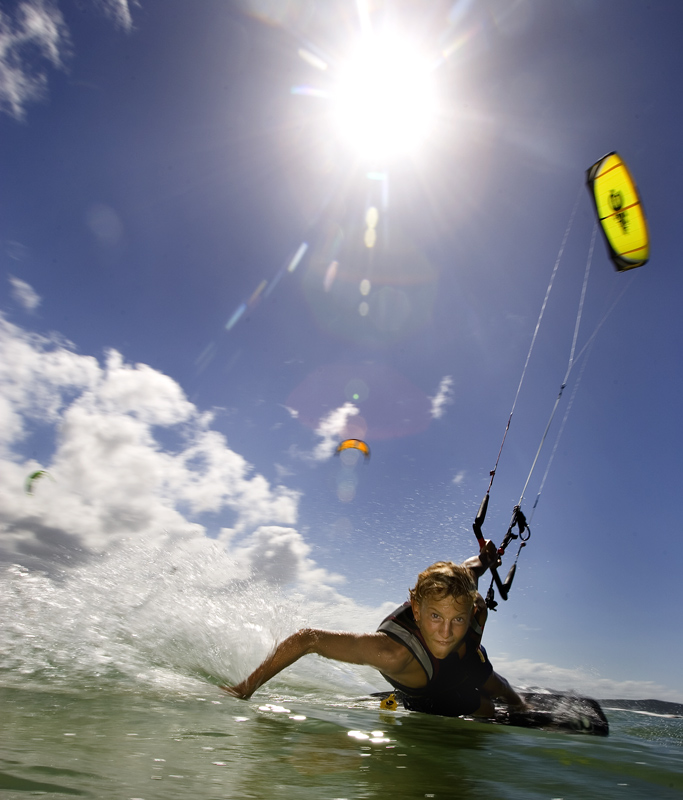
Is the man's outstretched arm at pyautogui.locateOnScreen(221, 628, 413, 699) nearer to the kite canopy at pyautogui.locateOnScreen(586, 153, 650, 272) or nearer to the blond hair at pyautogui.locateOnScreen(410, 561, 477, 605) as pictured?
the blond hair at pyautogui.locateOnScreen(410, 561, 477, 605)

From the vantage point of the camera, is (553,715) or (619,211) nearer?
(553,715)

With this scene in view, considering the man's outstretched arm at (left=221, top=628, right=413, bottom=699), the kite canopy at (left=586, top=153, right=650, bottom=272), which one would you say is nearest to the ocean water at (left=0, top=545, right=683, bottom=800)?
the man's outstretched arm at (left=221, top=628, right=413, bottom=699)

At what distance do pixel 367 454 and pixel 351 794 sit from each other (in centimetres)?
997

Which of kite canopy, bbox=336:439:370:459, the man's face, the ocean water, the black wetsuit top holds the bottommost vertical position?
the ocean water

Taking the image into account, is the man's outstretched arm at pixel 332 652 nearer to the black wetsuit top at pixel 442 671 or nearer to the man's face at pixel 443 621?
the black wetsuit top at pixel 442 671

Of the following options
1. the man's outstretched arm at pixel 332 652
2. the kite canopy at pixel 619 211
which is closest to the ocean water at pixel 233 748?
the man's outstretched arm at pixel 332 652

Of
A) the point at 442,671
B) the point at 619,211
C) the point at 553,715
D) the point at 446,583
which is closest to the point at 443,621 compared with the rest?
the point at 446,583

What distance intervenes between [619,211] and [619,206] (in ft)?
0.23

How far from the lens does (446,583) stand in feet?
12.3

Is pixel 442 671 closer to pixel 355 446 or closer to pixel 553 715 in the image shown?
pixel 553 715

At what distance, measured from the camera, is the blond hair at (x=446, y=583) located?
12.3 ft

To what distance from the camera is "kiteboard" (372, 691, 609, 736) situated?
402cm

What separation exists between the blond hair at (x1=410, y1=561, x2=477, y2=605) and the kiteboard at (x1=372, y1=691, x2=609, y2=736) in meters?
1.04

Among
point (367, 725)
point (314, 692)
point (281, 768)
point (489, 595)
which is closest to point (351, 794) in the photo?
point (281, 768)
